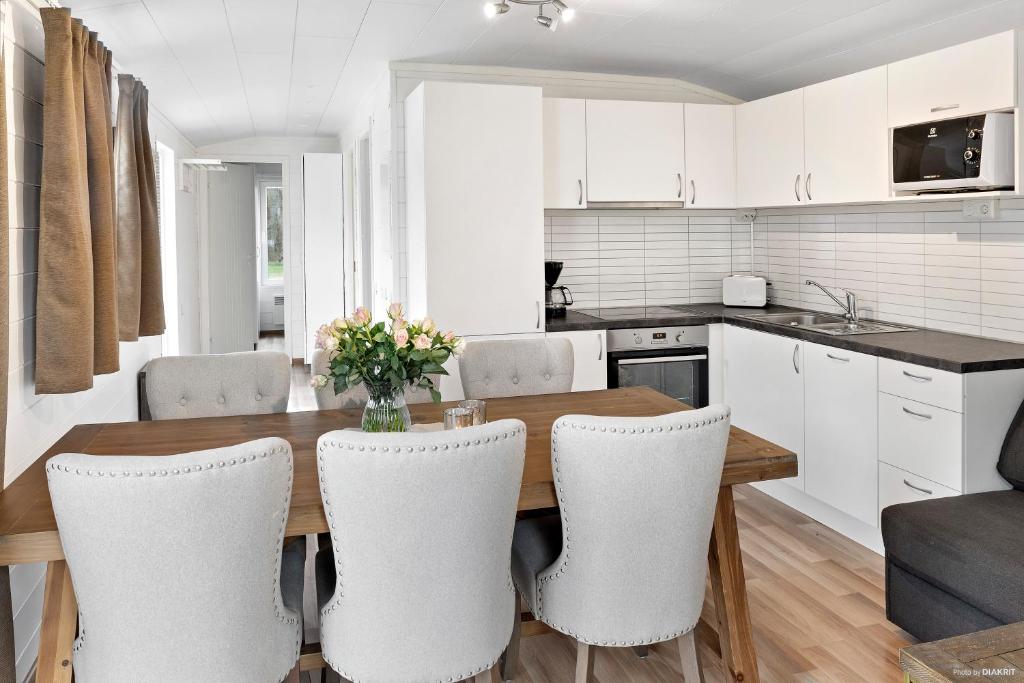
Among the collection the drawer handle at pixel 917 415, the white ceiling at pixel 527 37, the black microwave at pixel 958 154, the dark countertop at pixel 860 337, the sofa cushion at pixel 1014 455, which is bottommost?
the sofa cushion at pixel 1014 455

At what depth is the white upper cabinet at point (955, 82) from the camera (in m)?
3.19

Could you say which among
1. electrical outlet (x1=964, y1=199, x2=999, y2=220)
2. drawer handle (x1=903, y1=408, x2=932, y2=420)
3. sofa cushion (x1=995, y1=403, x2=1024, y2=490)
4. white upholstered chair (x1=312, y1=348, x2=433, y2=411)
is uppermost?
electrical outlet (x1=964, y1=199, x2=999, y2=220)

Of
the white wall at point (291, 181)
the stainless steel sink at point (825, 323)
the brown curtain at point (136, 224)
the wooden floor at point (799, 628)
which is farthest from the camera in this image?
the white wall at point (291, 181)

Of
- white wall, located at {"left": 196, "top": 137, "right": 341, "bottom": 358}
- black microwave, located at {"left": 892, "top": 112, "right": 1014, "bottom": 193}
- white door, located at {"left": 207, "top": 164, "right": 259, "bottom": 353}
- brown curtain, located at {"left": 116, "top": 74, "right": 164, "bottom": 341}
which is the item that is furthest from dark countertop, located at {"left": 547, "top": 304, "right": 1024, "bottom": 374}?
white door, located at {"left": 207, "top": 164, "right": 259, "bottom": 353}

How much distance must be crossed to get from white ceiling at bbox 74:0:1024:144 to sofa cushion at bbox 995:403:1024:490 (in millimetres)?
1676

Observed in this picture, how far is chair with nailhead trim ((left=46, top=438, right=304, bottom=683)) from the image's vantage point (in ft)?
5.40

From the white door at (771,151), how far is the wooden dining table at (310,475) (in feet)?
6.21

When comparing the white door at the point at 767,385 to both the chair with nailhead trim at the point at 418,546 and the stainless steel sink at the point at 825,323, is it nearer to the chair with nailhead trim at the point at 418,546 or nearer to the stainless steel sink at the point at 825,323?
the stainless steel sink at the point at 825,323

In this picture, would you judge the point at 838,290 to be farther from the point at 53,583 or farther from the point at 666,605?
the point at 53,583

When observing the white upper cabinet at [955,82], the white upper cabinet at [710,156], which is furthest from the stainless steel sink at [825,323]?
the white upper cabinet at [955,82]

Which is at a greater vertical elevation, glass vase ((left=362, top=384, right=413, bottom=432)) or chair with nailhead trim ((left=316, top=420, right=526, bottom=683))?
glass vase ((left=362, top=384, right=413, bottom=432))

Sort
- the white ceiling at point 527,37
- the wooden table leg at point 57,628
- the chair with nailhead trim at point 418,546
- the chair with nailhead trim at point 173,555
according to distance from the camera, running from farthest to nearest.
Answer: the white ceiling at point 527,37 → the wooden table leg at point 57,628 → the chair with nailhead trim at point 418,546 → the chair with nailhead trim at point 173,555

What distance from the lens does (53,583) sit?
6.26 ft

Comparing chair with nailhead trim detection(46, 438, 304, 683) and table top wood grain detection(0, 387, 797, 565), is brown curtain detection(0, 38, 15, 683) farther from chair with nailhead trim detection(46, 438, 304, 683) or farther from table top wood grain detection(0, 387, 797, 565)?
chair with nailhead trim detection(46, 438, 304, 683)
